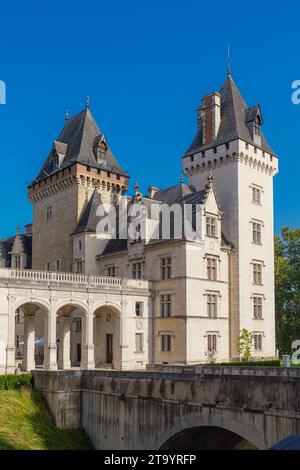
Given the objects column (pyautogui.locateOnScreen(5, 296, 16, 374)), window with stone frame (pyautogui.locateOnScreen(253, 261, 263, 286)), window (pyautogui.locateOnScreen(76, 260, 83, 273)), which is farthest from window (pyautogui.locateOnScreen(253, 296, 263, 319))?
column (pyautogui.locateOnScreen(5, 296, 16, 374))

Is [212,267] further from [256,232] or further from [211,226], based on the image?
[256,232]

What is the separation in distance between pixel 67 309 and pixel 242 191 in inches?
694

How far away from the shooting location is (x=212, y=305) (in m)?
44.1

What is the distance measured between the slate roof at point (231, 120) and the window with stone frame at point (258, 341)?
1657 centimetres

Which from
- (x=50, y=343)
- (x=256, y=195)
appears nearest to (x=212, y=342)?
(x=50, y=343)

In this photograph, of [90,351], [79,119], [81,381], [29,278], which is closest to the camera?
[81,381]

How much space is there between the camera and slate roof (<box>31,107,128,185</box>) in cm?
5252

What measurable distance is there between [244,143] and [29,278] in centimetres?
2201

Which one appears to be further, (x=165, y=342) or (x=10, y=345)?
(x=165, y=342)

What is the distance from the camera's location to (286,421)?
1928 cm

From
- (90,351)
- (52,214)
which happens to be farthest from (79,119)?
(90,351)

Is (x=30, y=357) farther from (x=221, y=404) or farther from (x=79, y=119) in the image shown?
(x=79, y=119)

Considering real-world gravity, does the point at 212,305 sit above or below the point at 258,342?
above

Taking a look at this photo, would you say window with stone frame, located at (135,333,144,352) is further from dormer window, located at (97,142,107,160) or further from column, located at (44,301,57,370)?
dormer window, located at (97,142,107,160)
